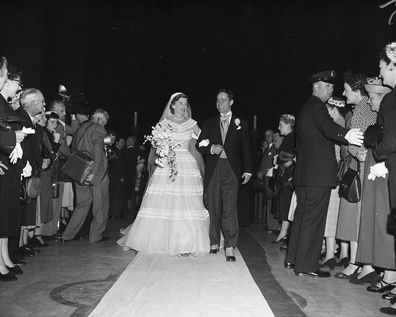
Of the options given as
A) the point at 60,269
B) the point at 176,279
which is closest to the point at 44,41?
the point at 60,269

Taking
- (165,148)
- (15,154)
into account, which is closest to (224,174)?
(165,148)

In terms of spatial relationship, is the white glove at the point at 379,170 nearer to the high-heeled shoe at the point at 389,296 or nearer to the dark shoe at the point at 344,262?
the high-heeled shoe at the point at 389,296

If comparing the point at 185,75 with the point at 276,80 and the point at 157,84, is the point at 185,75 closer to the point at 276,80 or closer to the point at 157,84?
the point at 157,84

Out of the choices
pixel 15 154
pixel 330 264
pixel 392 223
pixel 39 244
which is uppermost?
pixel 15 154

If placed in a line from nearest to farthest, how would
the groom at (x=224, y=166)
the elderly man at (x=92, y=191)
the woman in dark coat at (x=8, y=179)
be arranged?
1. the woman in dark coat at (x=8, y=179)
2. the groom at (x=224, y=166)
3. the elderly man at (x=92, y=191)

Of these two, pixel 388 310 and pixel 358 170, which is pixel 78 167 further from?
pixel 388 310

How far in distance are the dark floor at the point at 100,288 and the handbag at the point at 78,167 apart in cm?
101

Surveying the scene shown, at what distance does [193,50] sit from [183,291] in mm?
12843

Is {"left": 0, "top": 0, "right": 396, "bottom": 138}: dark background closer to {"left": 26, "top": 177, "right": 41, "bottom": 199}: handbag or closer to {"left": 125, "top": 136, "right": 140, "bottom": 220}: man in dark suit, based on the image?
{"left": 125, "top": 136, "right": 140, "bottom": 220}: man in dark suit

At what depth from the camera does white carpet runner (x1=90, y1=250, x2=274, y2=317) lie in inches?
132

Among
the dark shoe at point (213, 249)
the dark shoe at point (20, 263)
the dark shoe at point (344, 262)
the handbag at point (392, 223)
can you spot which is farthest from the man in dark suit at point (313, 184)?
the dark shoe at point (20, 263)

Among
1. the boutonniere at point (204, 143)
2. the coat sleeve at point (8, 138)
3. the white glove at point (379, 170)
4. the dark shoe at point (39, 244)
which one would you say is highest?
the boutonniere at point (204, 143)

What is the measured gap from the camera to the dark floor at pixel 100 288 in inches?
138

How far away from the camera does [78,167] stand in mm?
6586
